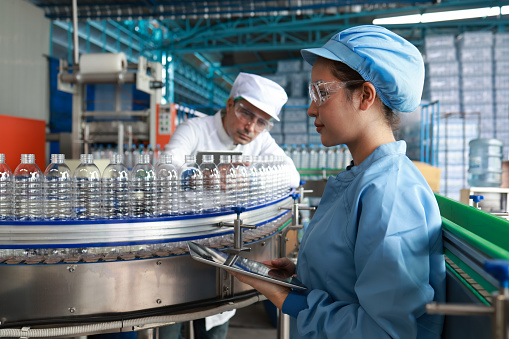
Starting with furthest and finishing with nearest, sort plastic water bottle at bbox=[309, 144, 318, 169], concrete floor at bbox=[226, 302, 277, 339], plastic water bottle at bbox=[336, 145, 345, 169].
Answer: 1. plastic water bottle at bbox=[309, 144, 318, 169]
2. plastic water bottle at bbox=[336, 145, 345, 169]
3. concrete floor at bbox=[226, 302, 277, 339]

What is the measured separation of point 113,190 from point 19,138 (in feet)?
17.7

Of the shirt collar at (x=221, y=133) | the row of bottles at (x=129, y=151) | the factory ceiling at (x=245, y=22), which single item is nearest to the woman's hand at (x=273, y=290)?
the shirt collar at (x=221, y=133)

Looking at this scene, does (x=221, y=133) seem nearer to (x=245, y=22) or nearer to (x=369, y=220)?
(x=369, y=220)

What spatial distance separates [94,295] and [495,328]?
3.83 feet

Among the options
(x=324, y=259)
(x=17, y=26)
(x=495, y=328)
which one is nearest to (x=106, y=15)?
(x=17, y=26)

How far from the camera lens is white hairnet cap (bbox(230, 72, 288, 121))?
8.75 ft

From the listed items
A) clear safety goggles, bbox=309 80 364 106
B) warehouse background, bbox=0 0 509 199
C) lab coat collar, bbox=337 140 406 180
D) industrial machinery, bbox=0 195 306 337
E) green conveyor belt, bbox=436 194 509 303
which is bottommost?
industrial machinery, bbox=0 195 306 337

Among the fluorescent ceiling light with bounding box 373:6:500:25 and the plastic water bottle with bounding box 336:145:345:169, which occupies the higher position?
the fluorescent ceiling light with bounding box 373:6:500:25

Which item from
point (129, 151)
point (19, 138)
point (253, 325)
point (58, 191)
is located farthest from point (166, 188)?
point (19, 138)

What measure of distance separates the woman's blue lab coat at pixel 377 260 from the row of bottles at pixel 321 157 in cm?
729

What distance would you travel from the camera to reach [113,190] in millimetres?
1591

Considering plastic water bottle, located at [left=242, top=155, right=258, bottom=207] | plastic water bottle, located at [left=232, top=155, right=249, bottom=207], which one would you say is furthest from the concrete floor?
plastic water bottle, located at [left=232, top=155, right=249, bottom=207]

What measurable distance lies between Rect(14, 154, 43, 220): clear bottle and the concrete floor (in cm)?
262

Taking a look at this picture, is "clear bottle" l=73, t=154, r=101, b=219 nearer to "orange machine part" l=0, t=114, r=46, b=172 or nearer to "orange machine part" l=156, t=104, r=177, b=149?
"orange machine part" l=156, t=104, r=177, b=149
